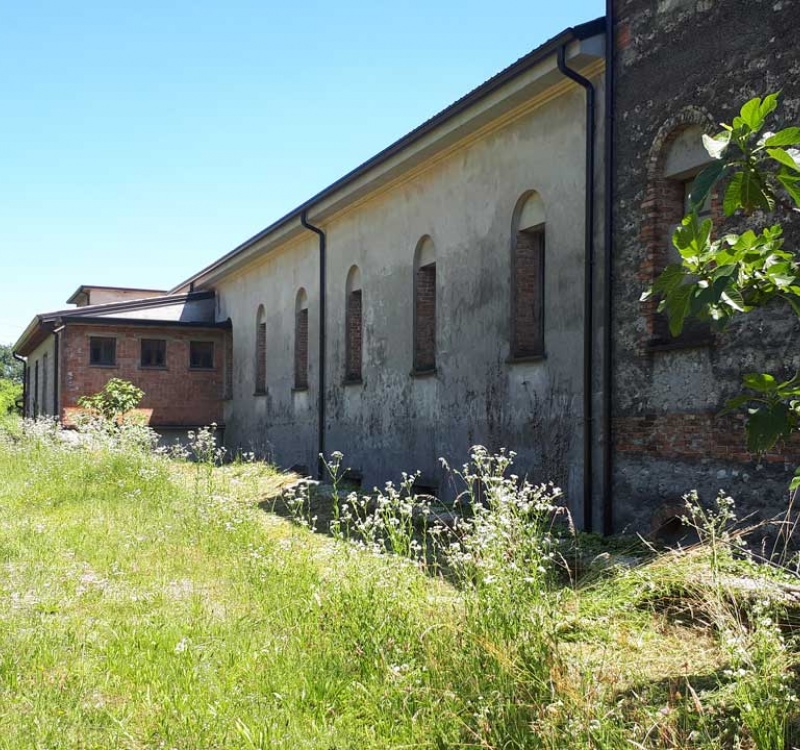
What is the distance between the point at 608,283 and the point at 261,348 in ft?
49.4

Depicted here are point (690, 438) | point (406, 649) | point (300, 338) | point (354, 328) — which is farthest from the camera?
point (300, 338)

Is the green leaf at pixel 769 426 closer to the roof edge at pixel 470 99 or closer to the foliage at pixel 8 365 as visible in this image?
the roof edge at pixel 470 99

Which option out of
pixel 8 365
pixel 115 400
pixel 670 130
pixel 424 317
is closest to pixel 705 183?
pixel 670 130

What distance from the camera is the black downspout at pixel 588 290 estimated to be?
33.8 feet

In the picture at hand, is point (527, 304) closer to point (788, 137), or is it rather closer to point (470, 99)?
point (470, 99)

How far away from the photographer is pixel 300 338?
67.5 feet

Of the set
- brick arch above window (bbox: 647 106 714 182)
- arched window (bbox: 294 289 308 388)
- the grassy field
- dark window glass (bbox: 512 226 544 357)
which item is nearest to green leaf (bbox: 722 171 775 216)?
the grassy field

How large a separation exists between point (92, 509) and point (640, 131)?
7.34 metres

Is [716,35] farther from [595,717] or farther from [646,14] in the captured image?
[595,717]

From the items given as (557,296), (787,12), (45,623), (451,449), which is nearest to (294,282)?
(451,449)

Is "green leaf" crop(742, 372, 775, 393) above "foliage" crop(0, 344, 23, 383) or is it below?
below

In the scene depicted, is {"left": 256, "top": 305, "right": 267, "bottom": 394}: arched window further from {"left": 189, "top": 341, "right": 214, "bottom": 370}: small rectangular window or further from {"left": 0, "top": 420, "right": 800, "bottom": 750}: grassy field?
{"left": 0, "top": 420, "right": 800, "bottom": 750}: grassy field

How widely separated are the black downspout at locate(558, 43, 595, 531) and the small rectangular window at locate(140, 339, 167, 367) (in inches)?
742

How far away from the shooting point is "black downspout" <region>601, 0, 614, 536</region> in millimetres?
10000
